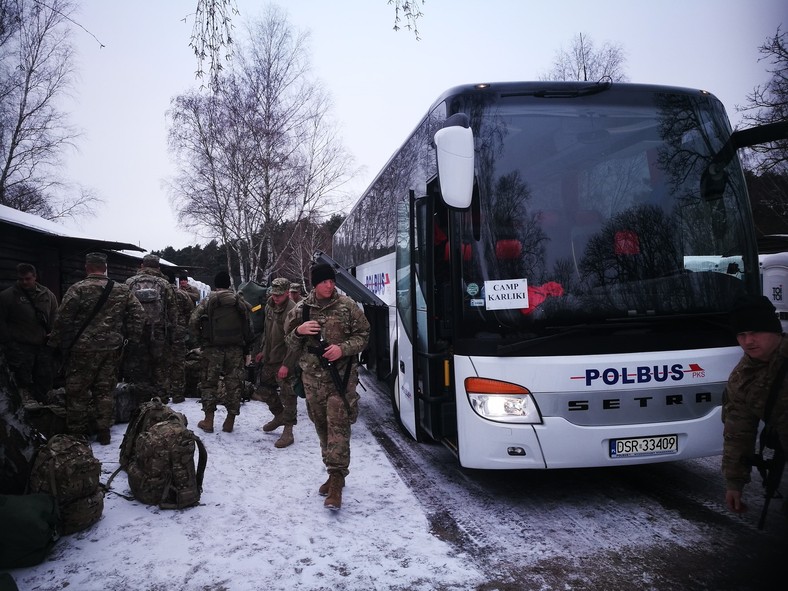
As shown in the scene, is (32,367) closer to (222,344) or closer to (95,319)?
(95,319)

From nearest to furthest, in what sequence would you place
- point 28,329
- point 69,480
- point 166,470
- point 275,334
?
point 69,480
point 166,470
point 275,334
point 28,329

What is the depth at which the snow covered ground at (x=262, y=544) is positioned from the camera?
312 cm

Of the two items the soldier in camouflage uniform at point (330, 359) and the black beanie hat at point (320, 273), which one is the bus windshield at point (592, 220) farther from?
the black beanie hat at point (320, 273)

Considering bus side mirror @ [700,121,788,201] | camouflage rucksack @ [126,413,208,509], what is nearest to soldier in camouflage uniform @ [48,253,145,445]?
camouflage rucksack @ [126,413,208,509]

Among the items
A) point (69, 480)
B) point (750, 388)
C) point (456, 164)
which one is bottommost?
point (69, 480)

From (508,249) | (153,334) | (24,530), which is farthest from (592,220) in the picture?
(153,334)

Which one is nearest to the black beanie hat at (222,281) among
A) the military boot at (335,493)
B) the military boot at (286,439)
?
the military boot at (286,439)

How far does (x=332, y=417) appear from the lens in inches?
172

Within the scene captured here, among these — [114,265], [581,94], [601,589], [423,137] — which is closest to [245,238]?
[114,265]

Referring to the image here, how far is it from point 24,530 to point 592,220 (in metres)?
4.49

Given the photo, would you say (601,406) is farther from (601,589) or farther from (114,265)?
(114,265)

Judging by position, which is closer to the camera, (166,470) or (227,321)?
(166,470)

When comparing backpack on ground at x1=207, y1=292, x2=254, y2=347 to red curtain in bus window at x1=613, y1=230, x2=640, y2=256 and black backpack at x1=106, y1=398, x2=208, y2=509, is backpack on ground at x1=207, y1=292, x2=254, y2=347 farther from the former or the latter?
red curtain in bus window at x1=613, y1=230, x2=640, y2=256

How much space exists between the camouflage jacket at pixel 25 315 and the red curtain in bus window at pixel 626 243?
7299 millimetres
